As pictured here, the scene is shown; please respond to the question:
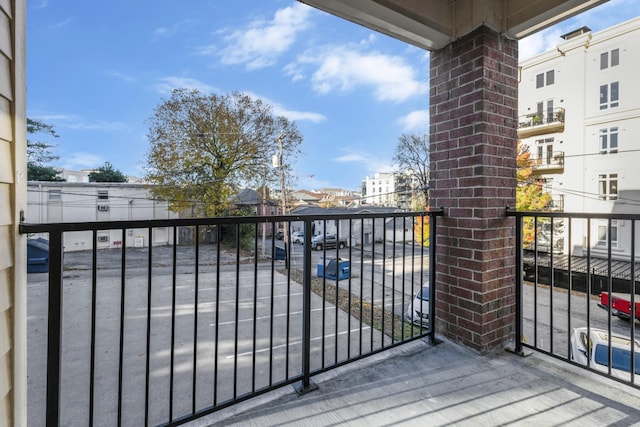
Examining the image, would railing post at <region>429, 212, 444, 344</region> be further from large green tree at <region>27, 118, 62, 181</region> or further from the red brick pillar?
large green tree at <region>27, 118, 62, 181</region>

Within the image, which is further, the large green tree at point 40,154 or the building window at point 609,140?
the large green tree at point 40,154

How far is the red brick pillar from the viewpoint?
5.37 ft

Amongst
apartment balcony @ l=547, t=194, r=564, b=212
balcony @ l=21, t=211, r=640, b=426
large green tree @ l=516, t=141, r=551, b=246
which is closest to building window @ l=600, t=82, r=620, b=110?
large green tree @ l=516, t=141, r=551, b=246

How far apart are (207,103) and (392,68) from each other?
9.90 metres

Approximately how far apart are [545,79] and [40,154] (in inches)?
765

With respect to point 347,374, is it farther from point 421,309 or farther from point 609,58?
point 609,58

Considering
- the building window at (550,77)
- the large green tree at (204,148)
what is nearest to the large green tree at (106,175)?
the large green tree at (204,148)

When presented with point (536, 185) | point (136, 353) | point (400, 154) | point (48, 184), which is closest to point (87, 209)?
point (48, 184)

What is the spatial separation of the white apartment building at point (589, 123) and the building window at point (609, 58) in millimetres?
22

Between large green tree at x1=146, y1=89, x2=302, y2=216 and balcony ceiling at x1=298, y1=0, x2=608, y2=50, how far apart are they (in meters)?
11.2

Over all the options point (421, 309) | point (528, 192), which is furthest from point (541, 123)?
point (421, 309)

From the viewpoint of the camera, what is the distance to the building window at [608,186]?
326 inches

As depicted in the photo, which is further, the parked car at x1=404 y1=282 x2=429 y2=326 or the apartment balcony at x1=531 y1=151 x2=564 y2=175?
the apartment balcony at x1=531 y1=151 x2=564 y2=175

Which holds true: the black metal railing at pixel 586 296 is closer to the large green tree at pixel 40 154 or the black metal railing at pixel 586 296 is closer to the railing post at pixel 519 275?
the railing post at pixel 519 275
